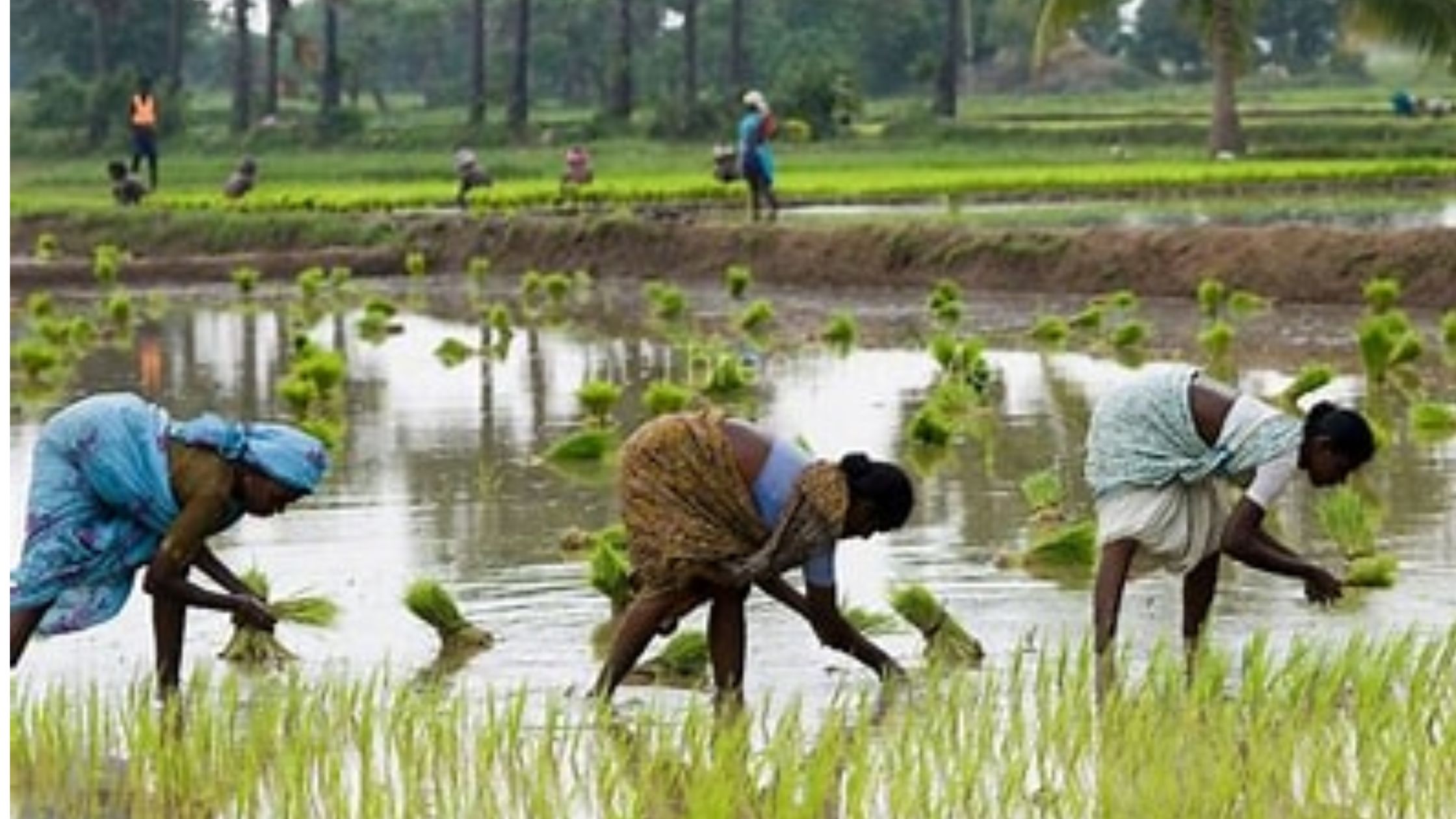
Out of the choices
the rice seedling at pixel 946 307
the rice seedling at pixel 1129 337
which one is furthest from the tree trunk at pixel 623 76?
the rice seedling at pixel 1129 337

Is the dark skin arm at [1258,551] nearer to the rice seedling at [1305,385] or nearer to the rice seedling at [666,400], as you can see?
the rice seedling at [666,400]

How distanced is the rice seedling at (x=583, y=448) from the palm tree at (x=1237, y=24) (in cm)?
1462

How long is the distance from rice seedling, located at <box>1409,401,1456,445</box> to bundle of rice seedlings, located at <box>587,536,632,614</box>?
4524mm

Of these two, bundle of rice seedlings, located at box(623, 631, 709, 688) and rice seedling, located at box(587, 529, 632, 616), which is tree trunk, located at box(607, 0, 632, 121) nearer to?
rice seedling, located at box(587, 529, 632, 616)

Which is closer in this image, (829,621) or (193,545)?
(193,545)

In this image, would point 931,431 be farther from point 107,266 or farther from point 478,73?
point 478,73

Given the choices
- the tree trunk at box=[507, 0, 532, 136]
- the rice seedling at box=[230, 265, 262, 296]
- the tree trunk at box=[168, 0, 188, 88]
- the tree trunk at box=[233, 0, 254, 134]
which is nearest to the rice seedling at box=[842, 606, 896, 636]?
the rice seedling at box=[230, 265, 262, 296]

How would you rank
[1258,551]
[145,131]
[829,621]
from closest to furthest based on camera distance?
[829,621], [1258,551], [145,131]

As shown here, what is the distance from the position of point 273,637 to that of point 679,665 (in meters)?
1.01

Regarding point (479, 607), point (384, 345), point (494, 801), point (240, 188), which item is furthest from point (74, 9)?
point (494, 801)

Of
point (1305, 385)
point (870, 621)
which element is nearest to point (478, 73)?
point (1305, 385)

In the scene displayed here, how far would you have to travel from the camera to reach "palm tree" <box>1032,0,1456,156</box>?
26047 mm

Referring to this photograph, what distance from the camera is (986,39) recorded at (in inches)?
2349

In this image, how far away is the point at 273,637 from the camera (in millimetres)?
8031
